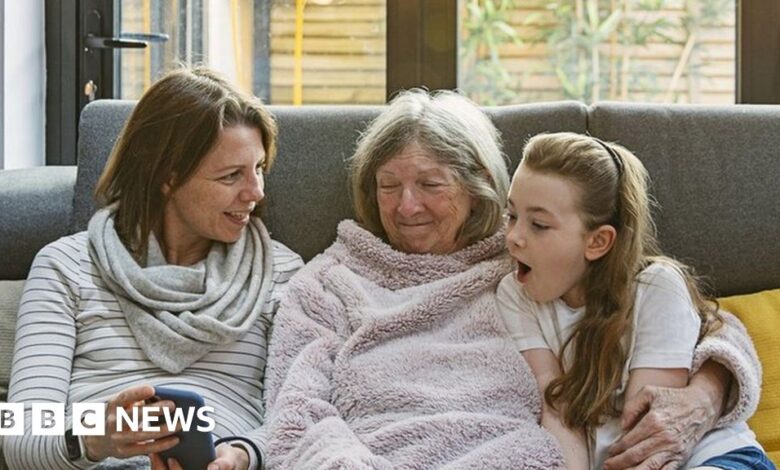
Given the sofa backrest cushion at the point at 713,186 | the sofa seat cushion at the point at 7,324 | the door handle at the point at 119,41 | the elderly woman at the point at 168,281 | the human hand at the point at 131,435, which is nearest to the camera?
the human hand at the point at 131,435

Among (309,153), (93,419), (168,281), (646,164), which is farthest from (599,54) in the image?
(93,419)

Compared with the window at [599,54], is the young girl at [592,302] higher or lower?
lower

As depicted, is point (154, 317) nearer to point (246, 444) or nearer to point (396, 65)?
point (246, 444)

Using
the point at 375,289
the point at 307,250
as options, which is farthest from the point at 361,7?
the point at 375,289

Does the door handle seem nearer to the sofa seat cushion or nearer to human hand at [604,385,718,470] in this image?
the sofa seat cushion

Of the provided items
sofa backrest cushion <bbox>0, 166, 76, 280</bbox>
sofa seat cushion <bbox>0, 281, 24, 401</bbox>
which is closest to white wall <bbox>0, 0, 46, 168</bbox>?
sofa backrest cushion <bbox>0, 166, 76, 280</bbox>

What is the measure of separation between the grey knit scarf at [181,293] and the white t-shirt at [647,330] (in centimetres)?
42

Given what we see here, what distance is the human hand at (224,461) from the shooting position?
1.64 m

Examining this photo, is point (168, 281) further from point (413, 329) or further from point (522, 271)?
point (522, 271)

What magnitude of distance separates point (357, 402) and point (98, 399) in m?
0.40

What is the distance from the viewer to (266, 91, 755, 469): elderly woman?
1.69 metres

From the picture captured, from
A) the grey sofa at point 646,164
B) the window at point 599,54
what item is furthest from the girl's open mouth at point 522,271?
the window at point 599,54

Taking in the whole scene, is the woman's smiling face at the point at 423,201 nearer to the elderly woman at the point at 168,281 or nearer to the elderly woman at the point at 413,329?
the elderly woman at the point at 413,329

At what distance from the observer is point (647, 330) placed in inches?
68.9
